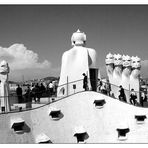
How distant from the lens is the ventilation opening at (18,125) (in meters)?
8.27

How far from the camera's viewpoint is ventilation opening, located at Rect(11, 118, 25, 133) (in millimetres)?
8273

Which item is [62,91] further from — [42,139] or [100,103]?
[42,139]

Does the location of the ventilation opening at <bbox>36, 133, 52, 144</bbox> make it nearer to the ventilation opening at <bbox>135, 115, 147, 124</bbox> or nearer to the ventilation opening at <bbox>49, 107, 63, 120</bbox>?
the ventilation opening at <bbox>49, 107, 63, 120</bbox>

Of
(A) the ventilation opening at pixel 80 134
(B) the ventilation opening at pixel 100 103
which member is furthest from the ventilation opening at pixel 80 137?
(B) the ventilation opening at pixel 100 103

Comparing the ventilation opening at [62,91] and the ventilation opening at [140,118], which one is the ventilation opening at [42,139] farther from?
the ventilation opening at [140,118]

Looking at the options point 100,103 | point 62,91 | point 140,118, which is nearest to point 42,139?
point 100,103

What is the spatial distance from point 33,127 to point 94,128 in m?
2.27

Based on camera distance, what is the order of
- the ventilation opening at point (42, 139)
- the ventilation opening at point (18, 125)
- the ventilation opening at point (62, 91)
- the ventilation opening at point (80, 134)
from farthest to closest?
the ventilation opening at point (62, 91) < the ventilation opening at point (80, 134) < the ventilation opening at point (42, 139) < the ventilation opening at point (18, 125)

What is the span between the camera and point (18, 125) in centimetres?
843

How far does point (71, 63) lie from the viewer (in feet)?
38.0

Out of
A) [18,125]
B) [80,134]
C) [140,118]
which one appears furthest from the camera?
[140,118]

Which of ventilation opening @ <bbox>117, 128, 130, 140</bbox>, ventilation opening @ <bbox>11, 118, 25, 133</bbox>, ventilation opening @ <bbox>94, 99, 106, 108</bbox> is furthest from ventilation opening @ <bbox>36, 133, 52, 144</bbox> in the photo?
ventilation opening @ <bbox>117, 128, 130, 140</bbox>

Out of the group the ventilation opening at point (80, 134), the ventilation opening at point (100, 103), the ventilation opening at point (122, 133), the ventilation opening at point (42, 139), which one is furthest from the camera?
the ventilation opening at point (100, 103)

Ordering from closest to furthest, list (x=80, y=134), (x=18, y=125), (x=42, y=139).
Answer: (x=18, y=125) → (x=42, y=139) → (x=80, y=134)
